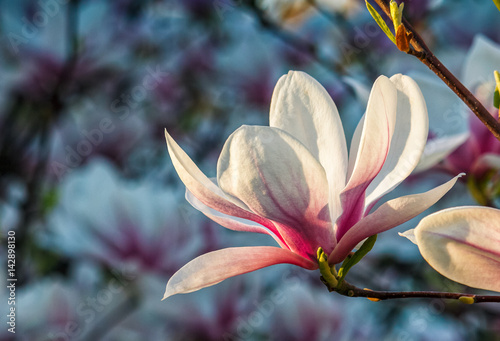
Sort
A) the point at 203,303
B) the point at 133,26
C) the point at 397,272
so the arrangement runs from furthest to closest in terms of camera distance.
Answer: the point at 133,26 < the point at 397,272 < the point at 203,303

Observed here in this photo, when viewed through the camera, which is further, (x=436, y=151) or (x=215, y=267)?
(x=436, y=151)

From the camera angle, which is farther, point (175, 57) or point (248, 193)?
point (175, 57)

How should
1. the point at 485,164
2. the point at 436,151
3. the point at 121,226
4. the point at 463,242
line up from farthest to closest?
1. the point at 121,226
2. the point at 485,164
3. the point at 436,151
4. the point at 463,242

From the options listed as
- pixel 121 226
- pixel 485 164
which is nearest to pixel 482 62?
pixel 485 164

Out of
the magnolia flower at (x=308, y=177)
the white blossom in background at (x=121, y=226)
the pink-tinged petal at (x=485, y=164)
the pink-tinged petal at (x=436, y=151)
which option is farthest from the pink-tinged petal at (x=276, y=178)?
the white blossom in background at (x=121, y=226)

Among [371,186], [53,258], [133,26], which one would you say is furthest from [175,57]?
[371,186]

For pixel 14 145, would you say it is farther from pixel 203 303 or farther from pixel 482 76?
pixel 482 76

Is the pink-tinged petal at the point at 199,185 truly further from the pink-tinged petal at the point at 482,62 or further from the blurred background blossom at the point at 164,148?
the pink-tinged petal at the point at 482,62

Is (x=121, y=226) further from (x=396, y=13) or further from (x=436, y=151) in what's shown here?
(x=396, y=13)
